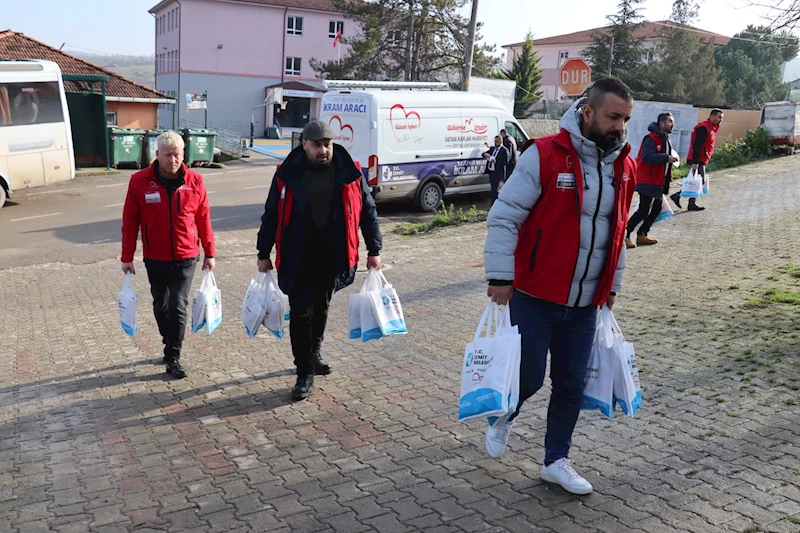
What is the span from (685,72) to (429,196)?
161 ft

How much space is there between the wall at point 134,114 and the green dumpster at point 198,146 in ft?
23.0

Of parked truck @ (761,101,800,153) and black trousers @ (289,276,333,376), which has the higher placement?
parked truck @ (761,101,800,153)

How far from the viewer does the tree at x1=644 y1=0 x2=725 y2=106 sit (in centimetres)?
5653

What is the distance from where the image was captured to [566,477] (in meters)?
3.75

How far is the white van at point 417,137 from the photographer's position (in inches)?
585

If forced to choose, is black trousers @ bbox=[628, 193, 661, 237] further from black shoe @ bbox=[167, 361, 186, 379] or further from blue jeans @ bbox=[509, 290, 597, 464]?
blue jeans @ bbox=[509, 290, 597, 464]

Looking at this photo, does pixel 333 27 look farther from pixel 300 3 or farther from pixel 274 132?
pixel 274 132

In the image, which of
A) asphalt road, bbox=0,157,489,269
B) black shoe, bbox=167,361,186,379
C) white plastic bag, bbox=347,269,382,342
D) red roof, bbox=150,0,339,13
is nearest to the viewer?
white plastic bag, bbox=347,269,382,342

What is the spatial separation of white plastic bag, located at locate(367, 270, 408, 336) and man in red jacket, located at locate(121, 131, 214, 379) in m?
1.54

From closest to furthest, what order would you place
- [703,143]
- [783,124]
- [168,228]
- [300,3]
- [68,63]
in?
1. [168,228]
2. [703,143]
3. [783,124]
4. [68,63]
5. [300,3]

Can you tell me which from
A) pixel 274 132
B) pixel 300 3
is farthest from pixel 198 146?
pixel 300 3

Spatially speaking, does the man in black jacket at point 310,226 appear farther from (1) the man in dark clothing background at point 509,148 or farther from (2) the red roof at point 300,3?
(2) the red roof at point 300,3

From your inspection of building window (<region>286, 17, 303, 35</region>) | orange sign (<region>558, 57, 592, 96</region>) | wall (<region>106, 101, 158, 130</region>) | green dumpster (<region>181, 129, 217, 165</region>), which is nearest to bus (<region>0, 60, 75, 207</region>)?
green dumpster (<region>181, 129, 217, 165</region>)

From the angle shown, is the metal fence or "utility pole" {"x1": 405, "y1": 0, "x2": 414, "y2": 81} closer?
the metal fence
